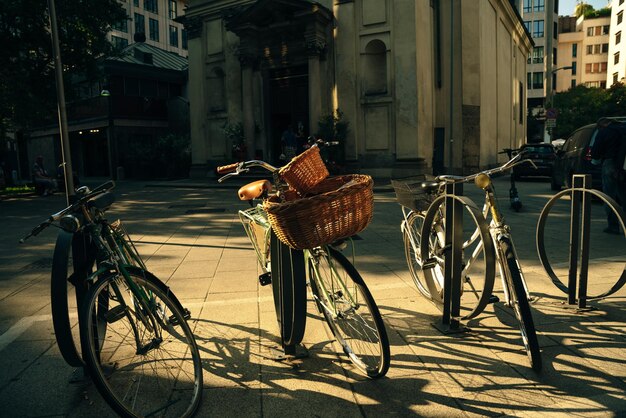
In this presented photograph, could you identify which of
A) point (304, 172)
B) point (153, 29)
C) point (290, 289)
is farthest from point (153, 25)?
point (290, 289)

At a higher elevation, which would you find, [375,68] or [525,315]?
[375,68]

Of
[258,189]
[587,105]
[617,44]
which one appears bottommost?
[258,189]

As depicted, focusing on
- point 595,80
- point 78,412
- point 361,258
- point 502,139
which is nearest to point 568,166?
point 361,258

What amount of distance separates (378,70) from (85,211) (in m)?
18.0

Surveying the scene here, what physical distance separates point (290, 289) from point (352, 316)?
436mm

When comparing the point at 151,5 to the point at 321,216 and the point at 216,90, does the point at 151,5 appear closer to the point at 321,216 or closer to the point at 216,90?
the point at 216,90

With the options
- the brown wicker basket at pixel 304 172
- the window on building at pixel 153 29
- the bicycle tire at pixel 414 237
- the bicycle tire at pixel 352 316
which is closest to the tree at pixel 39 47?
the bicycle tire at pixel 414 237

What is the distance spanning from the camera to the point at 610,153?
24.2ft

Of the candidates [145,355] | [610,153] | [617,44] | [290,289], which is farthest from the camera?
[617,44]

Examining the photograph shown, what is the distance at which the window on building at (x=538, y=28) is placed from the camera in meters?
63.8

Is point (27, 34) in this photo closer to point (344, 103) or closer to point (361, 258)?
point (344, 103)

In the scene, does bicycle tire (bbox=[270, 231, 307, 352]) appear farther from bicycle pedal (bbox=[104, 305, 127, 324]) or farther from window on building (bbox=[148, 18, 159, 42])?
window on building (bbox=[148, 18, 159, 42])

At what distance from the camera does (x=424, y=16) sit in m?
18.2

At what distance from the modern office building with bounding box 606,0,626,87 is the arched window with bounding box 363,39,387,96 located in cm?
5650
